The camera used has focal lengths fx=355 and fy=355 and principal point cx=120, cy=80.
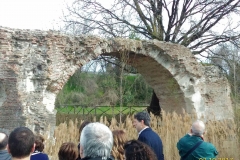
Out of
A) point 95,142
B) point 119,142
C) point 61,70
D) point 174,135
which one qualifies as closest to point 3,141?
point 119,142

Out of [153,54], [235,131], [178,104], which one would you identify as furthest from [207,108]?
[235,131]

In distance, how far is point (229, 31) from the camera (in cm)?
1446

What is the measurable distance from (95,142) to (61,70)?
6.65m

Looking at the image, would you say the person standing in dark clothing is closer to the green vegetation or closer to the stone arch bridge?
the stone arch bridge

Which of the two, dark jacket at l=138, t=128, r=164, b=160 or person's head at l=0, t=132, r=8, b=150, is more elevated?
person's head at l=0, t=132, r=8, b=150

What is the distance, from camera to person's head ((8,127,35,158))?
273 centimetres

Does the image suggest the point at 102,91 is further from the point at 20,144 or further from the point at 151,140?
the point at 20,144

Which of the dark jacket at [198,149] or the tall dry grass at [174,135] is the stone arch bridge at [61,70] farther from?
the dark jacket at [198,149]

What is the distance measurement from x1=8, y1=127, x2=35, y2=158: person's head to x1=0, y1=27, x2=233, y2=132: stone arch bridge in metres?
5.24

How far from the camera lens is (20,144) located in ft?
9.02

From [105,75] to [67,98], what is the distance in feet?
12.3

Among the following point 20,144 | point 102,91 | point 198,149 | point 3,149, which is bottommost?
point 198,149

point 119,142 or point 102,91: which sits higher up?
point 102,91

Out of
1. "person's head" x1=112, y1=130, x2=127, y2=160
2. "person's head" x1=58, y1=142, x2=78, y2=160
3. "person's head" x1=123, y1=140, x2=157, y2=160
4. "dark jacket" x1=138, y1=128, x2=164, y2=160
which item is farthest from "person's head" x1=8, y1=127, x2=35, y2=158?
"dark jacket" x1=138, y1=128, x2=164, y2=160
